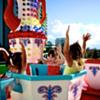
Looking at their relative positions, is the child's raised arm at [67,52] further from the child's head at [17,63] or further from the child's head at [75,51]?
the child's head at [17,63]

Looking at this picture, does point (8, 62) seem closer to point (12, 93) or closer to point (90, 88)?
point (12, 93)

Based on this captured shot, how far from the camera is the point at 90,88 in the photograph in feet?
10.9

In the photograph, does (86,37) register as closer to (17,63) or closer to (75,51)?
(75,51)

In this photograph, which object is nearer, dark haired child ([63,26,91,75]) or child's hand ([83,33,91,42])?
dark haired child ([63,26,91,75])

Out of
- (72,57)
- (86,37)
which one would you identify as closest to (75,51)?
(72,57)

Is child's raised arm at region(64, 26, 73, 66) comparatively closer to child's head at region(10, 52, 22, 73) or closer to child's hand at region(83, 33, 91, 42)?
child's head at region(10, 52, 22, 73)

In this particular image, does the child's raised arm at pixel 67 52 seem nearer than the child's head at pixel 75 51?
Yes

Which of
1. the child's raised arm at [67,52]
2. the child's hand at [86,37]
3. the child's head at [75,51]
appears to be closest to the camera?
the child's raised arm at [67,52]

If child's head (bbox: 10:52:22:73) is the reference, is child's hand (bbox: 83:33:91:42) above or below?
above

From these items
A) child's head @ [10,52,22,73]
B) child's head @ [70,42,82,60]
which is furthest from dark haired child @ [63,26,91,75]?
child's head @ [10,52,22,73]

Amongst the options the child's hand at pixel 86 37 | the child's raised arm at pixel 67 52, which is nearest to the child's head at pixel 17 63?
the child's raised arm at pixel 67 52

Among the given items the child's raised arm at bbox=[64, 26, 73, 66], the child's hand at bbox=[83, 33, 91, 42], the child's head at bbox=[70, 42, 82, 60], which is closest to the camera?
the child's raised arm at bbox=[64, 26, 73, 66]

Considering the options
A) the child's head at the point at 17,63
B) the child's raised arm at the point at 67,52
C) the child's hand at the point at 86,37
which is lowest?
the child's head at the point at 17,63

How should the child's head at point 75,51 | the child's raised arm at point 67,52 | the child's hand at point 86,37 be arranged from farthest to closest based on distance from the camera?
the child's hand at point 86,37
the child's head at point 75,51
the child's raised arm at point 67,52
